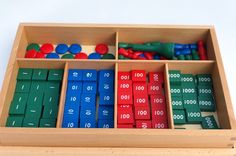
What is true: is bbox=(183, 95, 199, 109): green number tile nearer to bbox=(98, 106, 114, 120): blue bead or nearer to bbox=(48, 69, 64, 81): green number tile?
bbox=(98, 106, 114, 120): blue bead

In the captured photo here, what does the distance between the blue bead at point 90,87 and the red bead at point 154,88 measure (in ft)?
0.78

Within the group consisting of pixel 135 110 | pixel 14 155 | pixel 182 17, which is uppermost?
pixel 182 17

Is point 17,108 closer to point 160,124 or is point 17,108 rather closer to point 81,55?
point 81,55

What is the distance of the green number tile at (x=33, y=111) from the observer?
4.54 ft

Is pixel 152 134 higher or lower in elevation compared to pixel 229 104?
lower

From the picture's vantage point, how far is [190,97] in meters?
1.45

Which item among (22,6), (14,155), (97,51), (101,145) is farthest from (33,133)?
(22,6)

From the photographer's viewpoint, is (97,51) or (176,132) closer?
(176,132)

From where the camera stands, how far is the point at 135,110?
1.40 metres

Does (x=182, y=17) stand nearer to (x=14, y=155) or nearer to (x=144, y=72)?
(x=144, y=72)

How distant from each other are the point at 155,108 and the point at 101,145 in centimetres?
29

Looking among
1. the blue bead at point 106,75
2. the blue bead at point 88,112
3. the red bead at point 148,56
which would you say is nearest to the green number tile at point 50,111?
the blue bead at point 88,112

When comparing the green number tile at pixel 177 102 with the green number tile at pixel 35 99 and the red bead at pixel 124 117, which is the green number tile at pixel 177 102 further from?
the green number tile at pixel 35 99

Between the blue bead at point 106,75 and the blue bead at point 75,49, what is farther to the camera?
the blue bead at point 75,49
